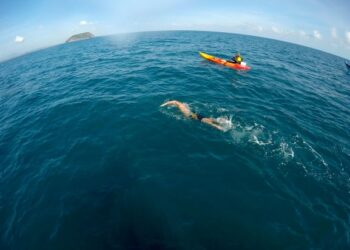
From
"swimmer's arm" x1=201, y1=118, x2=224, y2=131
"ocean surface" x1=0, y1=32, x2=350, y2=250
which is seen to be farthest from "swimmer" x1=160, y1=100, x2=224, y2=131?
"ocean surface" x1=0, y1=32, x2=350, y2=250

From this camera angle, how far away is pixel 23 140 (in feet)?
40.8

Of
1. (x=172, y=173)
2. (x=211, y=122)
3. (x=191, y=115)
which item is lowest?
(x=172, y=173)

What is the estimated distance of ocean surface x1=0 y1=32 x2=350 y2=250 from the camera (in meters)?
6.73

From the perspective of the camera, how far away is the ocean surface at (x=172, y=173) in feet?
22.1

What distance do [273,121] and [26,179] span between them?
15960 millimetres

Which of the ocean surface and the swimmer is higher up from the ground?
the swimmer

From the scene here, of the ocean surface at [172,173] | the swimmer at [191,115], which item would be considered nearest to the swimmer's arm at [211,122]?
the swimmer at [191,115]

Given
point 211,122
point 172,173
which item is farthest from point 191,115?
point 172,173

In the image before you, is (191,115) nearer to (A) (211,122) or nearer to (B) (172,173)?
(A) (211,122)

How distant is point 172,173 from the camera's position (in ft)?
28.9

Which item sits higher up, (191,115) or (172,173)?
(191,115)

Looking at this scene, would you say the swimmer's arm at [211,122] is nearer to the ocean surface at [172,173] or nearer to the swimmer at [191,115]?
the swimmer at [191,115]

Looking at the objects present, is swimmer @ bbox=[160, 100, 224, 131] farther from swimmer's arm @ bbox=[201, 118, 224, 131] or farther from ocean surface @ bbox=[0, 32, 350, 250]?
ocean surface @ bbox=[0, 32, 350, 250]

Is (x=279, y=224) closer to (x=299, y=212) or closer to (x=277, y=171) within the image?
(x=299, y=212)
